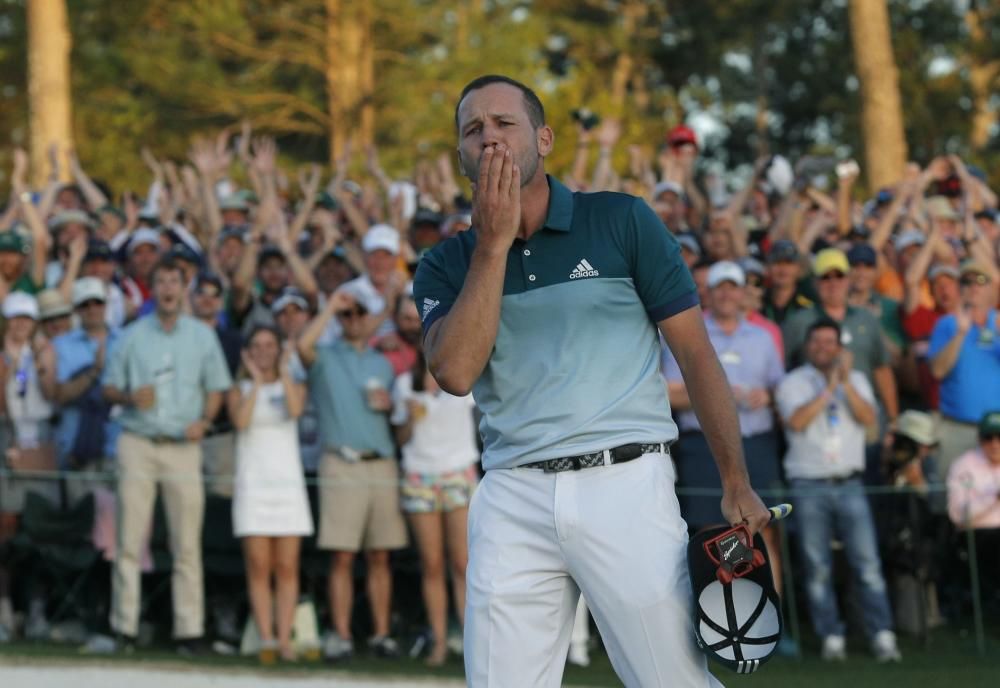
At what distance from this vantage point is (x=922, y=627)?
10750 millimetres

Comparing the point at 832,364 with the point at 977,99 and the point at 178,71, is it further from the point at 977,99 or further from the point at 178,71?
the point at 977,99

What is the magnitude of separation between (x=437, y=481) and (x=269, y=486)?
101cm

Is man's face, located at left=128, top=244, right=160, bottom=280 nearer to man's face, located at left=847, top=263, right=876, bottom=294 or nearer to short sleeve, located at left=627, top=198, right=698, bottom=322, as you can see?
man's face, located at left=847, top=263, right=876, bottom=294

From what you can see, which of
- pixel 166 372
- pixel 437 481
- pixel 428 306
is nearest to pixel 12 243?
pixel 166 372

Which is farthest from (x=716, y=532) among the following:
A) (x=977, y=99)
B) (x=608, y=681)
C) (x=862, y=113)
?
(x=977, y=99)

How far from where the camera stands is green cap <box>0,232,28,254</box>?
1252 cm

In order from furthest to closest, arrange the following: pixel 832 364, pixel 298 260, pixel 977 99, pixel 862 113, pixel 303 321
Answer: pixel 977 99 < pixel 862 113 < pixel 298 260 < pixel 303 321 < pixel 832 364

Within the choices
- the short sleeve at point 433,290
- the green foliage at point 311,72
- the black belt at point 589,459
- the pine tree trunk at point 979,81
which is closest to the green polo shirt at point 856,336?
the short sleeve at point 433,290

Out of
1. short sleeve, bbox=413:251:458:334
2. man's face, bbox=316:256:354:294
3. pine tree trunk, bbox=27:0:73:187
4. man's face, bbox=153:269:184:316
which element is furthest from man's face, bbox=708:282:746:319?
pine tree trunk, bbox=27:0:73:187

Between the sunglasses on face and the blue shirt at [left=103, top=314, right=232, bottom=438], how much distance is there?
4803 mm

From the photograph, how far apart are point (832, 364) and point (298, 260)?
3.75 m

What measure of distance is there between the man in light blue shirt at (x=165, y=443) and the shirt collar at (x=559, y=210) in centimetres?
608

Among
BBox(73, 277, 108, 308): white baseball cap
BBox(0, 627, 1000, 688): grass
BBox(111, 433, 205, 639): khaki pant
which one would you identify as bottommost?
BBox(0, 627, 1000, 688): grass

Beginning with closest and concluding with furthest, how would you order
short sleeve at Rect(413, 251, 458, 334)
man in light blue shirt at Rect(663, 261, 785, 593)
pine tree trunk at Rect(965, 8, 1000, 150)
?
short sleeve at Rect(413, 251, 458, 334) → man in light blue shirt at Rect(663, 261, 785, 593) → pine tree trunk at Rect(965, 8, 1000, 150)
